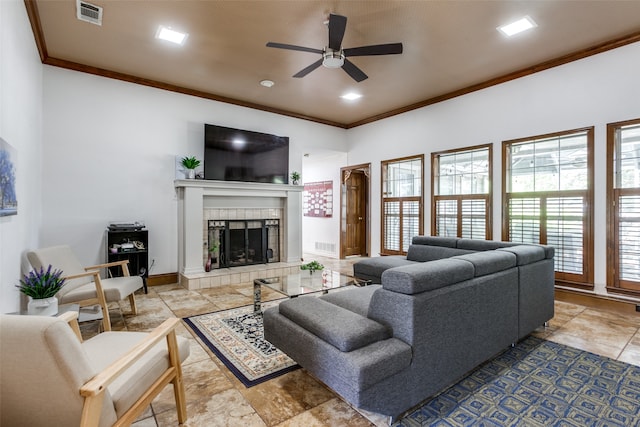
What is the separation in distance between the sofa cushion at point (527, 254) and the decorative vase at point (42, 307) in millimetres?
3490

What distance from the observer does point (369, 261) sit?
14.6ft

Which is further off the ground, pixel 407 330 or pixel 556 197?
pixel 556 197

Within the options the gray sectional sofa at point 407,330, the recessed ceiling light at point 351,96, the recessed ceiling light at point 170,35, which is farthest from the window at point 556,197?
the recessed ceiling light at point 170,35

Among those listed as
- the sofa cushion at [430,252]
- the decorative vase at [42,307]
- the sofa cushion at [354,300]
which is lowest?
the sofa cushion at [354,300]

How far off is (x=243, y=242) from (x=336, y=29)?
3.86 metres

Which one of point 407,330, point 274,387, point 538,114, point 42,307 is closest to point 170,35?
point 42,307

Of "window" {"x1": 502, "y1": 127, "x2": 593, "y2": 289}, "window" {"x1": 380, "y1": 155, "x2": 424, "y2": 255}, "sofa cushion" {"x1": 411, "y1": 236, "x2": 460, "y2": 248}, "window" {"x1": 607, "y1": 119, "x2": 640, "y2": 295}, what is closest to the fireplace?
"window" {"x1": 380, "y1": 155, "x2": 424, "y2": 255}

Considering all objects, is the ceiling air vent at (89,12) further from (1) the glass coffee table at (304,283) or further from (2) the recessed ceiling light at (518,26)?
(2) the recessed ceiling light at (518,26)

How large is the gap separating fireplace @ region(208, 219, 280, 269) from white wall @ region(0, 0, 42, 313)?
2.28 metres

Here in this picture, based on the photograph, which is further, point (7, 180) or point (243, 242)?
point (243, 242)

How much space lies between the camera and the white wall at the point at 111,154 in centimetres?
412

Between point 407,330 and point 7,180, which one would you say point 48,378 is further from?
point 7,180

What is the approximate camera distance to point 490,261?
233cm

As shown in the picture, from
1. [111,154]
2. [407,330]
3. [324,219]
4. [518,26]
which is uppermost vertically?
[518,26]
